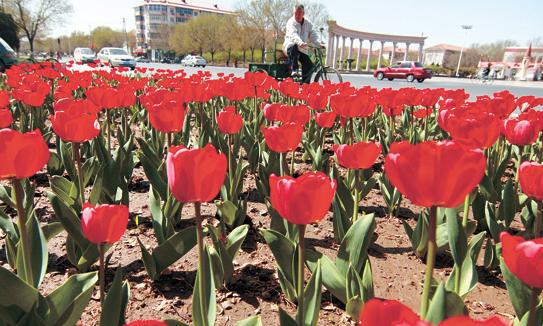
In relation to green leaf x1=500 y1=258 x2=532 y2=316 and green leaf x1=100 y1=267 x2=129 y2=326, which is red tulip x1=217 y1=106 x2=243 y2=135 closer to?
green leaf x1=100 y1=267 x2=129 y2=326

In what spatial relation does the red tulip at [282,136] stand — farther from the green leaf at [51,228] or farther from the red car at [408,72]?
the red car at [408,72]

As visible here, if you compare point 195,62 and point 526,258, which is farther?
point 195,62

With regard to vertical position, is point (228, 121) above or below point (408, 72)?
above

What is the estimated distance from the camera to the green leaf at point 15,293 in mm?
1184

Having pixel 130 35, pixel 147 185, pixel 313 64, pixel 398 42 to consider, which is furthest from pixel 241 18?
pixel 130 35

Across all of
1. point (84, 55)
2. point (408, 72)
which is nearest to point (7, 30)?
point (84, 55)

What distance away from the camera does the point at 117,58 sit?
29.0 m

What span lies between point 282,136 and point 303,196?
98 centimetres

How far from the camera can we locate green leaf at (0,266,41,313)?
3.88ft

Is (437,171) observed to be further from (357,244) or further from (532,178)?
(357,244)

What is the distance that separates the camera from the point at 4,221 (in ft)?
6.58

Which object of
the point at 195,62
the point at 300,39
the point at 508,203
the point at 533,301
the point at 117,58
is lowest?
the point at 195,62

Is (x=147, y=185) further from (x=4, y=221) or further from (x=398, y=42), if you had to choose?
(x=398, y=42)

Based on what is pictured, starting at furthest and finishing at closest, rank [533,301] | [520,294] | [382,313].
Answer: [520,294], [533,301], [382,313]
